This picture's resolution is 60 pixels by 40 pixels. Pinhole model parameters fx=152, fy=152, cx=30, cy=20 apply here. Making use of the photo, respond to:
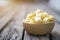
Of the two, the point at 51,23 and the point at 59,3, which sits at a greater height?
the point at 51,23

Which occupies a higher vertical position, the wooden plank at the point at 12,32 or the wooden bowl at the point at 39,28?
the wooden bowl at the point at 39,28

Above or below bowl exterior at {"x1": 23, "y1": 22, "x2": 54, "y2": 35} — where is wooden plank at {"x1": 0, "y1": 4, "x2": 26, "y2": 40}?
below

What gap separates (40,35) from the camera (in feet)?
2.44

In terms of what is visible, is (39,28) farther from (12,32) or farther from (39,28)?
(12,32)

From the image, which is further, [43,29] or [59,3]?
[59,3]

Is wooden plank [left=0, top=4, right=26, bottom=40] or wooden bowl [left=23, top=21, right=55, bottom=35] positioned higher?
wooden bowl [left=23, top=21, right=55, bottom=35]

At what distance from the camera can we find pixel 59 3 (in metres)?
2.13

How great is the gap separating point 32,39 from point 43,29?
9cm

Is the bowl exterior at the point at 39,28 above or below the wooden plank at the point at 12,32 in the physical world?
above

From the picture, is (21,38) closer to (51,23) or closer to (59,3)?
(51,23)

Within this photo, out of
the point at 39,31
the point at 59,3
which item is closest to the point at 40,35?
the point at 39,31

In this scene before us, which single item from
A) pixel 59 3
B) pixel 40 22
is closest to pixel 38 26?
pixel 40 22

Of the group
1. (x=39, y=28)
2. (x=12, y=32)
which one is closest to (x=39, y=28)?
(x=39, y=28)

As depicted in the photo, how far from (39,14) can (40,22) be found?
48 millimetres
